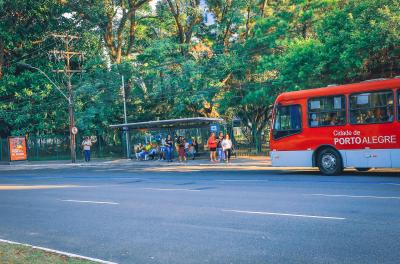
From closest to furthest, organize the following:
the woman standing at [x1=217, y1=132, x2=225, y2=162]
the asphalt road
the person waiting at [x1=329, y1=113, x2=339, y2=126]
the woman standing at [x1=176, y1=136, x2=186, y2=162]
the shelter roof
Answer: the asphalt road
the person waiting at [x1=329, y1=113, x2=339, y2=126]
the woman standing at [x1=217, y1=132, x2=225, y2=162]
the woman standing at [x1=176, y1=136, x2=186, y2=162]
the shelter roof

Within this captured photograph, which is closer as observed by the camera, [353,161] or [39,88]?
[353,161]

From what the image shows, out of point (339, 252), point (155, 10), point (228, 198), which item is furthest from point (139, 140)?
point (339, 252)

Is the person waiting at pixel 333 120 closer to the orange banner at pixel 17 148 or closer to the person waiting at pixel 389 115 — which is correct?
the person waiting at pixel 389 115

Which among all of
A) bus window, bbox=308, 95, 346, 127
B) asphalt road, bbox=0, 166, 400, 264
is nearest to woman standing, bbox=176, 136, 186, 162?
bus window, bbox=308, 95, 346, 127

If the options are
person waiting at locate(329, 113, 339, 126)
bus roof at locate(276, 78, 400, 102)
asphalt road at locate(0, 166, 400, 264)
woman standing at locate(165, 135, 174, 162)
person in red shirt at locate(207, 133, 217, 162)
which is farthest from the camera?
woman standing at locate(165, 135, 174, 162)

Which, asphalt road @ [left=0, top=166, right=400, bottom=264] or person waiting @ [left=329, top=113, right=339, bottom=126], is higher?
person waiting @ [left=329, top=113, right=339, bottom=126]

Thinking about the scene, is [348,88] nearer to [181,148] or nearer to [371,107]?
[371,107]

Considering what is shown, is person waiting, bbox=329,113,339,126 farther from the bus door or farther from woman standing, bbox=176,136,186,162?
woman standing, bbox=176,136,186,162

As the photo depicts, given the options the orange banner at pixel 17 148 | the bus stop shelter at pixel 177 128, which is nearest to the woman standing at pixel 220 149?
the bus stop shelter at pixel 177 128

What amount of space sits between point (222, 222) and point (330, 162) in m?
9.97

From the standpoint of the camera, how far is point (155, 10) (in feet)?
149

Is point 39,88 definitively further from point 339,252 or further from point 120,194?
point 339,252

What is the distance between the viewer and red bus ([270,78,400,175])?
17047 millimetres

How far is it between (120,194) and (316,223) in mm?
7948
